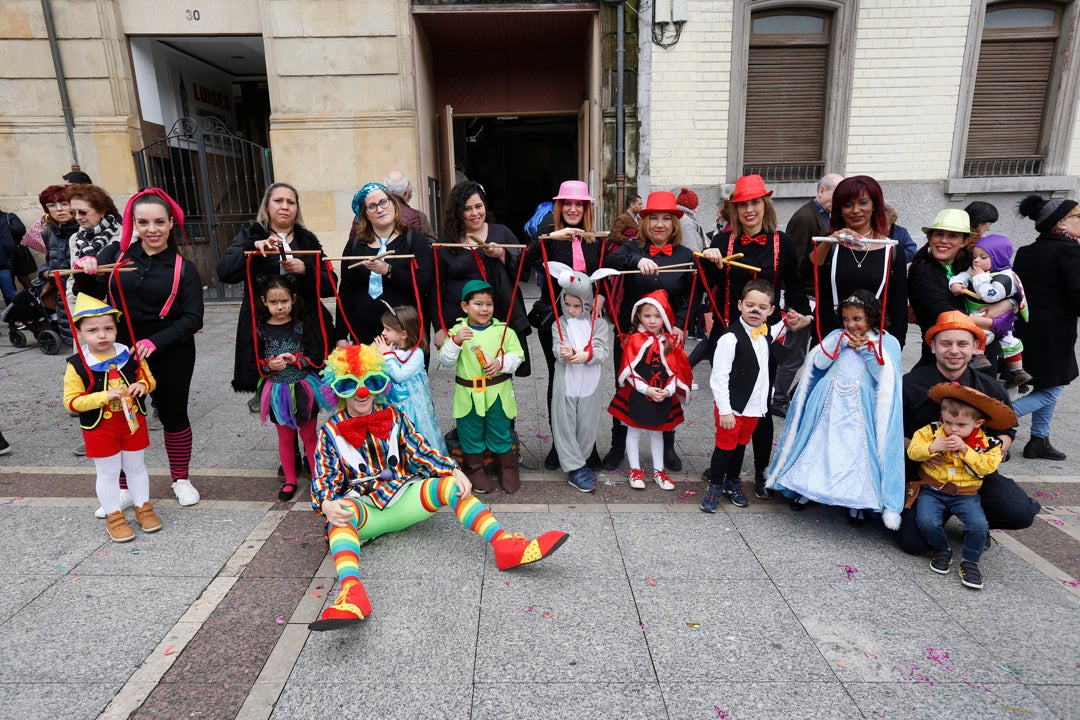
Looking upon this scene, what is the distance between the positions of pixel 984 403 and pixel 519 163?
49.8ft

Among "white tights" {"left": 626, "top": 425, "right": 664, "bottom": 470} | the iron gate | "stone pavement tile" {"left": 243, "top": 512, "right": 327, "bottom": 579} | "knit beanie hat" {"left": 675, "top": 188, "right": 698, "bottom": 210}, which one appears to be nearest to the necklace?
"white tights" {"left": 626, "top": 425, "right": 664, "bottom": 470}

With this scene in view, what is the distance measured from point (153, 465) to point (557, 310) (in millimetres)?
2986

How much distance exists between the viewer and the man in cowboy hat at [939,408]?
3.15 metres

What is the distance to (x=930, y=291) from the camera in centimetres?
382

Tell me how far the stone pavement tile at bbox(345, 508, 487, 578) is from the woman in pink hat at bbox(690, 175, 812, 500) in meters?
1.81

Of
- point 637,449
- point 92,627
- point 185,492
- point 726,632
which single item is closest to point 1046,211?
point 637,449

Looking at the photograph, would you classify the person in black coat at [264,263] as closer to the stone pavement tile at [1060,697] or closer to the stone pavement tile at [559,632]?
the stone pavement tile at [559,632]

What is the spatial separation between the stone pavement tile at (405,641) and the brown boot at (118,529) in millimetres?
1302

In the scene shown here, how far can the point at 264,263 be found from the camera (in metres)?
3.86

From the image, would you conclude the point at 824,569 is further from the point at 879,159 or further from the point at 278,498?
the point at 879,159

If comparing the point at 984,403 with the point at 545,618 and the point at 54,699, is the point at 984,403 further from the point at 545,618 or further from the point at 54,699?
the point at 54,699

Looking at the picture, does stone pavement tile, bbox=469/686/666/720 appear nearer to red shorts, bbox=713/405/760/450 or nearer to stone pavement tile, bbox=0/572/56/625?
red shorts, bbox=713/405/760/450

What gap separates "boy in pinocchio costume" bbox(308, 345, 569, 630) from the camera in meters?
3.03

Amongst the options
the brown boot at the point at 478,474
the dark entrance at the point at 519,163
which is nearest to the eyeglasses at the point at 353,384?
the brown boot at the point at 478,474
